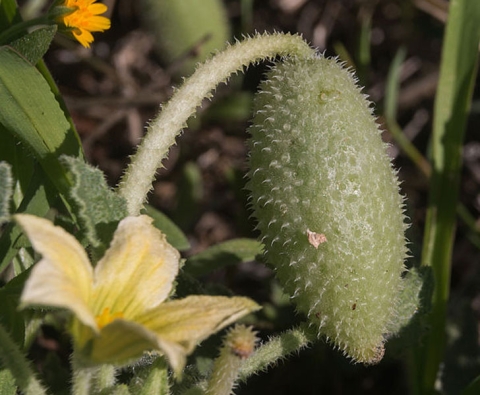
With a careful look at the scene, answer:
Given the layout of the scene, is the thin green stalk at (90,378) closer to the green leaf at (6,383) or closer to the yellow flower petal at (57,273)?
the yellow flower petal at (57,273)

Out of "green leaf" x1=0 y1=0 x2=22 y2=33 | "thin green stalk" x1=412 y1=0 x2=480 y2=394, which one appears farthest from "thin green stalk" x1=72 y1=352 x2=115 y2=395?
"thin green stalk" x1=412 y1=0 x2=480 y2=394

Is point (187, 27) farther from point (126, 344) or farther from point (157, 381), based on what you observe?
point (126, 344)

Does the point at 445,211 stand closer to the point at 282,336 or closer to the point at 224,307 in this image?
the point at 282,336

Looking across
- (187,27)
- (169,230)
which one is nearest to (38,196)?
(169,230)

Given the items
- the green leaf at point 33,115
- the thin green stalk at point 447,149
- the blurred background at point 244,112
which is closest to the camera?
the green leaf at point 33,115

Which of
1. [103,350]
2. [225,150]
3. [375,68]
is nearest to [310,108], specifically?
[103,350]

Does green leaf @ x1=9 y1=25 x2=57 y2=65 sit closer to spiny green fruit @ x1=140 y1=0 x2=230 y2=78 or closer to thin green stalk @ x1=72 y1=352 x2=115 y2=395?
thin green stalk @ x1=72 y1=352 x2=115 y2=395

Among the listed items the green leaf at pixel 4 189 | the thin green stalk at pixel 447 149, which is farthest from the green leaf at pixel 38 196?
the thin green stalk at pixel 447 149

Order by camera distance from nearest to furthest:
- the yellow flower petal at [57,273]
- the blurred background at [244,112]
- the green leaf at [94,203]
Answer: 1. the yellow flower petal at [57,273]
2. the green leaf at [94,203]
3. the blurred background at [244,112]
